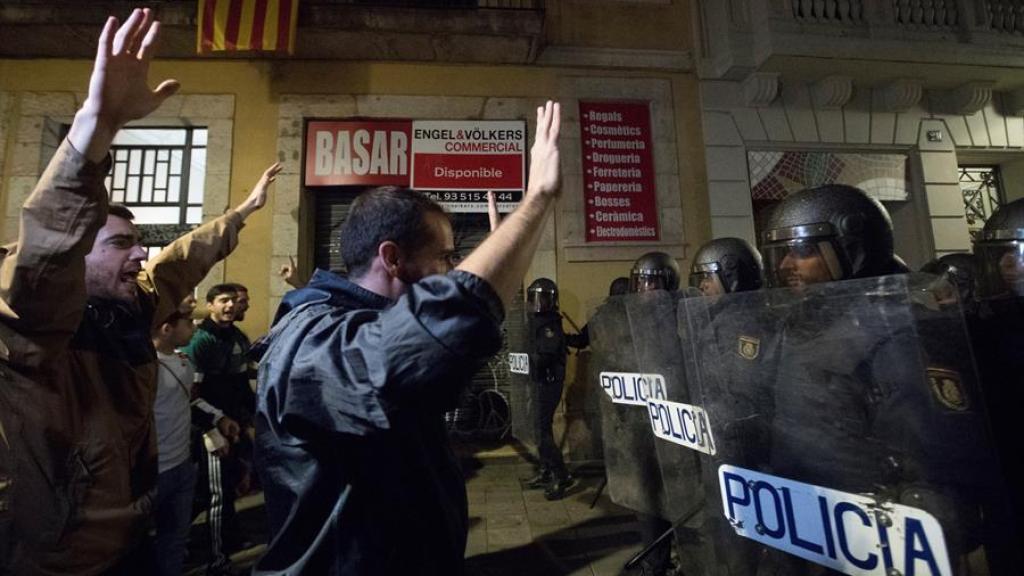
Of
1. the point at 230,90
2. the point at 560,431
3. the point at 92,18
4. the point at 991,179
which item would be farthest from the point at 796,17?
the point at 92,18

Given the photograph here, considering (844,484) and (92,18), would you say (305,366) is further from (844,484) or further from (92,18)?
(92,18)

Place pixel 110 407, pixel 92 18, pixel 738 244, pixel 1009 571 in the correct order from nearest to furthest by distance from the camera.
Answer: pixel 1009 571
pixel 110 407
pixel 738 244
pixel 92 18

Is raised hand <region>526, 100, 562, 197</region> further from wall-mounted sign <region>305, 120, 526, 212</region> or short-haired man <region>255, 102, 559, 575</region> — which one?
wall-mounted sign <region>305, 120, 526, 212</region>

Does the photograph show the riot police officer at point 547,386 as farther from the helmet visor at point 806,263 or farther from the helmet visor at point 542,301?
the helmet visor at point 806,263

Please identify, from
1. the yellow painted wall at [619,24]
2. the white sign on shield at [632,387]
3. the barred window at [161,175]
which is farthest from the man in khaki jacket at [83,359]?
the yellow painted wall at [619,24]

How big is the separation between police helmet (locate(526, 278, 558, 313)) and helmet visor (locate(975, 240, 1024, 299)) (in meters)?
3.65

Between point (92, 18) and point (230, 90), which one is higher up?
point (92, 18)

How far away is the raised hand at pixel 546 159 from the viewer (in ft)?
3.43

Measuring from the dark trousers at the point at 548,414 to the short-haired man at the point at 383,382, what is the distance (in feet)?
12.6

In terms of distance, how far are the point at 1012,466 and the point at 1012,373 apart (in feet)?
0.88

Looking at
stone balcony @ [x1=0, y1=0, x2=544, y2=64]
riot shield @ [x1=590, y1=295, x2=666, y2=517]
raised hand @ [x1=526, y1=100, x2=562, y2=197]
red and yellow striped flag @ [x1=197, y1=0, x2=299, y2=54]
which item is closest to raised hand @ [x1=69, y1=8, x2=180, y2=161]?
raised hand @ [x1=526, y1=100, x2=562, y2=197]

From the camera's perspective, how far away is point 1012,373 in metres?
1.47

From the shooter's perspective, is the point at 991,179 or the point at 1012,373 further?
the point at 991,179

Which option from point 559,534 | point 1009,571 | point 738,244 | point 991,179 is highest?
point 991,179
